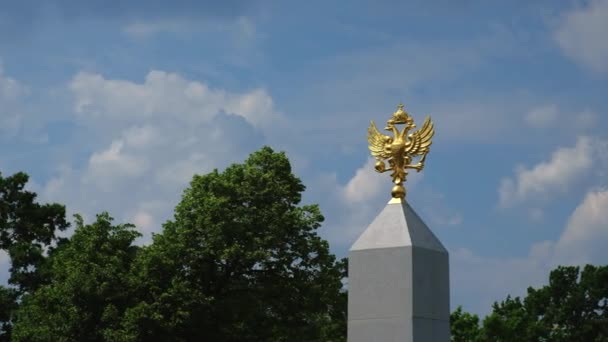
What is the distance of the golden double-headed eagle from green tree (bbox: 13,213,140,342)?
2192cm

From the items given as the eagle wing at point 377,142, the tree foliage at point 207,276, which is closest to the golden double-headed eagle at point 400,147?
the eagle wing at point 377,142

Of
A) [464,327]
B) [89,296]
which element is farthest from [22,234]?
[464,327]

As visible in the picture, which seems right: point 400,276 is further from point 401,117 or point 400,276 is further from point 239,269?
point 239,269

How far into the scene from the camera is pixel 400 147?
2023 centimetres

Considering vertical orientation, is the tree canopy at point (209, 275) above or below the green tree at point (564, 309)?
below

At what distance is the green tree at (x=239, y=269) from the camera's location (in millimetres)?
42062

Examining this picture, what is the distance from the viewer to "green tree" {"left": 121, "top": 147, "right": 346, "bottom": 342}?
42062 mm

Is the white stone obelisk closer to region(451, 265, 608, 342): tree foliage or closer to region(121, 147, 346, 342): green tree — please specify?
region(121, 147, 346, 342): green tree

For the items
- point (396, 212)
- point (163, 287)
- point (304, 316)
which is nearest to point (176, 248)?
point (163, 287)

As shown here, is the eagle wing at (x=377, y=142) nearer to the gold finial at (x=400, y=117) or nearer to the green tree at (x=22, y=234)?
the gold finial at (x=400, y=117)

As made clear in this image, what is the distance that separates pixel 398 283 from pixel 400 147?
93.1 inches

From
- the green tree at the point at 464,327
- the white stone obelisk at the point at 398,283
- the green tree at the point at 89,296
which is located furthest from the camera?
the green tree at the point at 464,327

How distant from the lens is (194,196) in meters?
44.8

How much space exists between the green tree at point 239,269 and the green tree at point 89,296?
76cm
